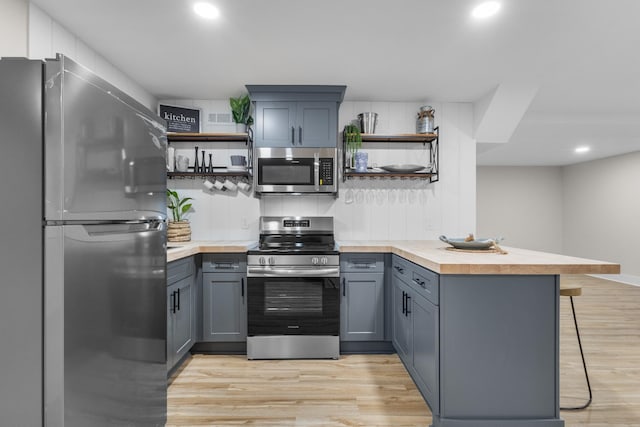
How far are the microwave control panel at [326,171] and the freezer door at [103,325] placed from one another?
1813 mm

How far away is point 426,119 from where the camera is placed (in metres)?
3.30

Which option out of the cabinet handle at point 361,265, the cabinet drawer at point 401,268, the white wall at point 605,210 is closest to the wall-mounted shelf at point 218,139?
the cabinet handle at point 361,265

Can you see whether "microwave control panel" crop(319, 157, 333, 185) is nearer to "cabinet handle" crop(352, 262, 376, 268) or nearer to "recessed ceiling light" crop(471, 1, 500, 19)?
"cabinet handle" crop(352, 262, 376, 268)

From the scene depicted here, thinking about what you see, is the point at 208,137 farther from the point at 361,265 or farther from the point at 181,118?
the point at 361,265

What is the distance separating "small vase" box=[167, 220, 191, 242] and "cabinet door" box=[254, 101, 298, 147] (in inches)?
42.4

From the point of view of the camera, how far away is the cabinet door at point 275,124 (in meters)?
3.14

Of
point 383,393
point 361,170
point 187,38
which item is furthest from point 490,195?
point 187,38

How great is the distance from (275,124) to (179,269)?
61.7 inches

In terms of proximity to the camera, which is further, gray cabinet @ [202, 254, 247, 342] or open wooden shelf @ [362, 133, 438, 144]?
open wooden shelf @ [362, 133, 438, 144]

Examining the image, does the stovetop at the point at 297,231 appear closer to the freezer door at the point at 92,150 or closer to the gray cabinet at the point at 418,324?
the gray cabinet at the point at 418,324

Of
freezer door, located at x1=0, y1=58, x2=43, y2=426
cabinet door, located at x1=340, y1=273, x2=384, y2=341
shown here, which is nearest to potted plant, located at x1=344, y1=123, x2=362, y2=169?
cabinet door, located at x1=340, y1=273, x2=384, y2=341

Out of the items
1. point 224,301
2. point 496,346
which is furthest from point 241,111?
point 496,346

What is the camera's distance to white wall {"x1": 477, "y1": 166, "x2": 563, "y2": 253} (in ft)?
25.9

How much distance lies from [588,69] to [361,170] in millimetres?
2100
